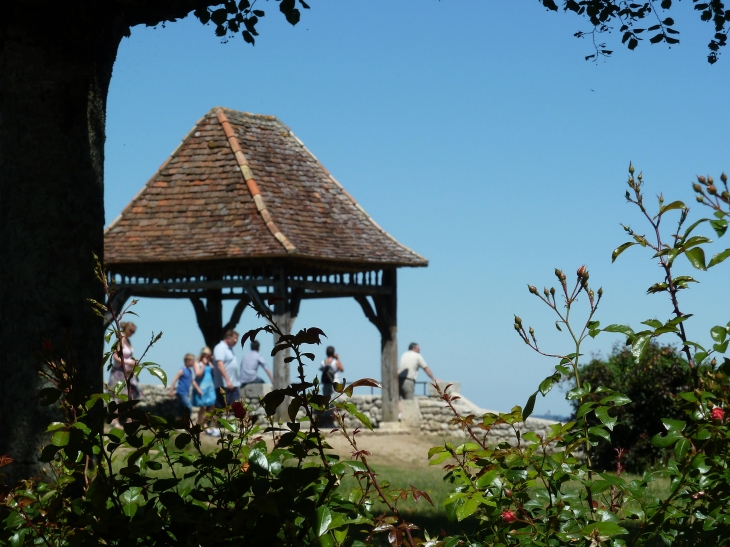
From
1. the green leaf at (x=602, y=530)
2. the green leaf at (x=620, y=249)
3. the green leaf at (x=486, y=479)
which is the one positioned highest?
the green leaf at (x=620, y=249)

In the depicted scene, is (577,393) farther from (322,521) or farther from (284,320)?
(284,320)

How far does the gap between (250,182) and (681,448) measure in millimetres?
14768

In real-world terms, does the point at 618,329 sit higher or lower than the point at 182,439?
higher

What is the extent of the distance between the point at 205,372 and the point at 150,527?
44.8 ft

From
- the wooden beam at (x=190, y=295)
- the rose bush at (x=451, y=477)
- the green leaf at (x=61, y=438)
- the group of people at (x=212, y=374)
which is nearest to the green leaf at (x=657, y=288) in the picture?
the rose bush at (x=451, y=477)

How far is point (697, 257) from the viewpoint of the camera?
8.86ft

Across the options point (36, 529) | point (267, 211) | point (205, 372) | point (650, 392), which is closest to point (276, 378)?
point (205, 372)

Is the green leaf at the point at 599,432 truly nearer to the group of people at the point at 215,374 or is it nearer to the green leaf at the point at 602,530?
the green leaf at the point at 602,530

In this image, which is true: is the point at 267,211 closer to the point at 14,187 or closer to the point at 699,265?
the point at 14,187

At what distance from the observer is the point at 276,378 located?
16.0m

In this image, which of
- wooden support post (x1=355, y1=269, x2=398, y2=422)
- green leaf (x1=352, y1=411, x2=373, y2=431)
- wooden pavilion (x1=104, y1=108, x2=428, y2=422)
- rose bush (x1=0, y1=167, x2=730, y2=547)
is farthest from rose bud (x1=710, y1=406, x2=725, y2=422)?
wooden support post (x1=355, y1=269, x2=398, y2=422)

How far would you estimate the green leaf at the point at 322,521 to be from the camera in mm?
2527

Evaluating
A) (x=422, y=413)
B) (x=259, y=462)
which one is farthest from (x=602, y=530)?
(x=422, y=413)

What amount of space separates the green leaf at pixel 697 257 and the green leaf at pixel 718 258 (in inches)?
0.9
